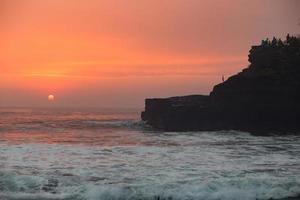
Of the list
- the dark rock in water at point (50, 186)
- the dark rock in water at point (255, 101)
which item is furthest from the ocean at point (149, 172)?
the dark rock in water at point (255, 101)

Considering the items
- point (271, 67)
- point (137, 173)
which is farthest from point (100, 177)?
point (271, 67)

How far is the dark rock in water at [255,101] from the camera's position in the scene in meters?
40.4

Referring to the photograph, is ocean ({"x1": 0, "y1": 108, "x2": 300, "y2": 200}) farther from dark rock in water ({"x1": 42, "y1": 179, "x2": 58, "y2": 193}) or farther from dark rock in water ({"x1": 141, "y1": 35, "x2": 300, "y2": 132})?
dark rock in water ({"x1": 141, "y1": 35, "x2": 300, "y2": 132})

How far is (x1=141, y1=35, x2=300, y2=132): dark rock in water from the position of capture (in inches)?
1592

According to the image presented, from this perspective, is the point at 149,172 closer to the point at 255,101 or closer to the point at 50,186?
the point at 50,186

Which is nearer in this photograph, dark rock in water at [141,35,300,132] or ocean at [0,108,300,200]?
ocean at [0,108,300,200]

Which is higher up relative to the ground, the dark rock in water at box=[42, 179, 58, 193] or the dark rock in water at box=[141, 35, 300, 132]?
the dark rock in water at box=[141, 35, 300, 132]

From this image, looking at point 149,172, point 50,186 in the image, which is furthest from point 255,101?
point 50,186

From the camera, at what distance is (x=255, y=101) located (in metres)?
41.4

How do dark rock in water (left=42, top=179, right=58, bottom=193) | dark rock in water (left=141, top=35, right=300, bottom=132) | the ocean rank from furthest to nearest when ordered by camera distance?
dark rock in water (left=141, top=35, right=300, bottom=132) → dark rock in water (left=42, top=179, right=58, bottom=193) → the ocean

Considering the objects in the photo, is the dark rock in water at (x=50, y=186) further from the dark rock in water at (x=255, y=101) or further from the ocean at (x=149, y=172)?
the dark rock in water at (x=255, y=101)

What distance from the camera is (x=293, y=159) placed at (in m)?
21.4

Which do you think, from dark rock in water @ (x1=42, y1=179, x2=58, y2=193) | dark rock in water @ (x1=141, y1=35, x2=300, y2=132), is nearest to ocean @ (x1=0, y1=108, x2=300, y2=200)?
dark rock in water @ (x1=42, y1=179, x2=58, y2=193)

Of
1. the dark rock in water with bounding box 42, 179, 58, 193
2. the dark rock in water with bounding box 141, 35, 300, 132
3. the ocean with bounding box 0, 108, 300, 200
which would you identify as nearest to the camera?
the ocean with bounding box 0, 108, 300, 200
